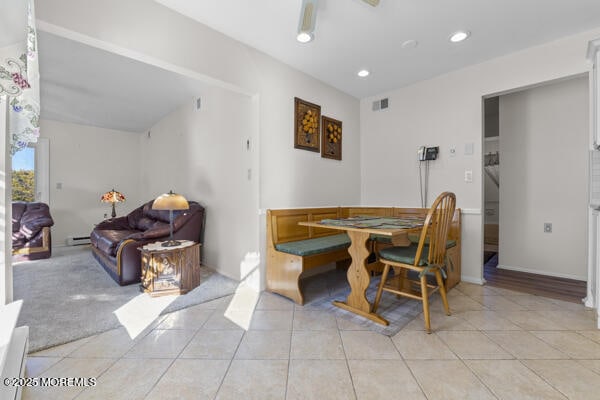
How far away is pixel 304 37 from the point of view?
2270 millimetres

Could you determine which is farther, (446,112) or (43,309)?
(446,112)

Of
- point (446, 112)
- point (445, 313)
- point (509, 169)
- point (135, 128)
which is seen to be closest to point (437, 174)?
point (446, 112)

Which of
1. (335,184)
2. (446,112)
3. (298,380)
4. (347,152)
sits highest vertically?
(446,112)

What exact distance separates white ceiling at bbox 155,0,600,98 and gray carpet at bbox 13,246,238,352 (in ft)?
8.08

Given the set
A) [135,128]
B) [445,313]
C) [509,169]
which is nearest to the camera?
[445,313]

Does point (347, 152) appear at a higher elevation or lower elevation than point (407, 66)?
lower

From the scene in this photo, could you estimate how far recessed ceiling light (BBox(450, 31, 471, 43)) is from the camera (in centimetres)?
235

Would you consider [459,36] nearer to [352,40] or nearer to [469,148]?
[352,40]

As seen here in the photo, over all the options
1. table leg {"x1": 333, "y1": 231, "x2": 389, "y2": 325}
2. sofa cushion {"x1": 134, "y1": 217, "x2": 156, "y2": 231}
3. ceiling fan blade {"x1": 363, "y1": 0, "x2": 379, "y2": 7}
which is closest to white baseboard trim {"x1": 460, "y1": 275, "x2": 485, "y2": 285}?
table leg {"x1": 333, "y1": 231, "x2": 389, "y2": 325}

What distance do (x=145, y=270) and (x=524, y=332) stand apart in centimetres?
322

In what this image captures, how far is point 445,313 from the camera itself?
83.6 inches

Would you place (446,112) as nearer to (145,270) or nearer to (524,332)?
(524,332)

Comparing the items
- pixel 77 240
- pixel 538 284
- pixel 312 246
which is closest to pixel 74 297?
pixel 312 246

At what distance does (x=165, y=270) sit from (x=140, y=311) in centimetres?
45
